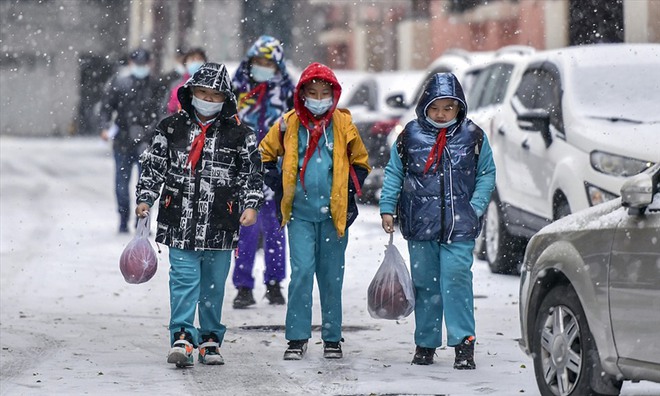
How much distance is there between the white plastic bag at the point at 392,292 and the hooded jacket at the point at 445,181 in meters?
0.18

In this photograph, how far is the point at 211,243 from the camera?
854 cm

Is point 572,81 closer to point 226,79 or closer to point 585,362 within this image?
point 226,79

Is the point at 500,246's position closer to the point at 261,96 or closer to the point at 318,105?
the point at 261,96

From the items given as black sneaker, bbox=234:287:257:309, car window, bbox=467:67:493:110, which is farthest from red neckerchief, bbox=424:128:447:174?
car window, bbox=467:67:493:110

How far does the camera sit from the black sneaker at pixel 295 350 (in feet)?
29.0

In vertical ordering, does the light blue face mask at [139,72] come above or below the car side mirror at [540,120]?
above

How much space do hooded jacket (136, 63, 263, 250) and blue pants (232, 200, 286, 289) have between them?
2391mm

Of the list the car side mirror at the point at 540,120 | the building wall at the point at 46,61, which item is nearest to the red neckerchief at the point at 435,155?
the car side mirror at the point at 540,120

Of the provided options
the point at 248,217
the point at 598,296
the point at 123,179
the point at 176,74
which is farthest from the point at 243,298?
the point at 123,179

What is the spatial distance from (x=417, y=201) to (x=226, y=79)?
121cm

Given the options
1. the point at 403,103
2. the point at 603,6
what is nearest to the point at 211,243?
the point at 403,103

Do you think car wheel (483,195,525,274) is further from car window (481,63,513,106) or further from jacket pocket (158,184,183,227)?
jacket pocket (158,184,183,227)

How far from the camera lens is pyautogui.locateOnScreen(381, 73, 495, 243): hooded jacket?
8609 mm

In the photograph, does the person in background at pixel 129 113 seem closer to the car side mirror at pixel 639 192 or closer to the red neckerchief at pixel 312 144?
the red neckerchief at pixel 312 144
